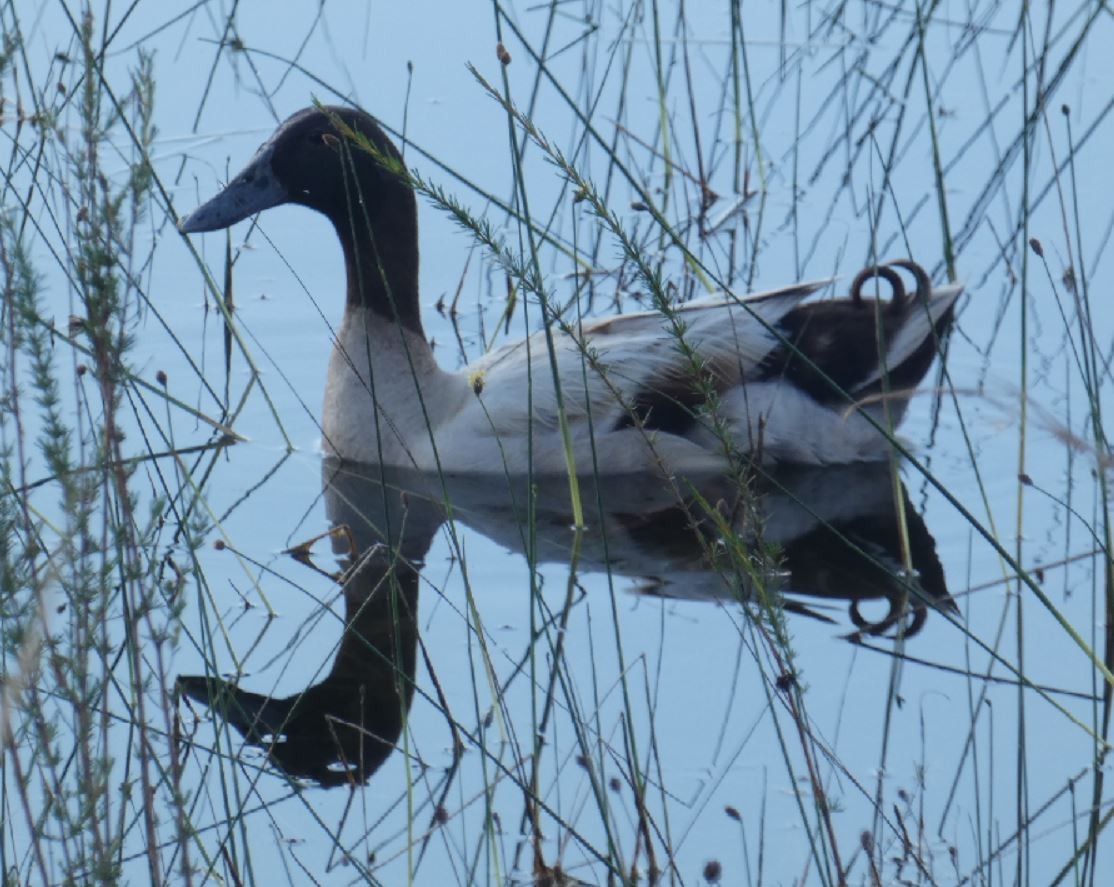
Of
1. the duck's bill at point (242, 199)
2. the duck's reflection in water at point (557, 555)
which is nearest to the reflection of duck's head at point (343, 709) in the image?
the duck's reflection in water at point (557, 555)

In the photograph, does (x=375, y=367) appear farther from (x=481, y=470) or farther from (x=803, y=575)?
(x=803, y=575)

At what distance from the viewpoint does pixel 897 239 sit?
278 inches

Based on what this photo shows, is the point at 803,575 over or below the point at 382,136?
below

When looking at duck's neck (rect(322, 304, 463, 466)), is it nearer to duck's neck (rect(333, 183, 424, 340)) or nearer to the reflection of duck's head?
duck's neck (rect(333, 183, 424, 340))

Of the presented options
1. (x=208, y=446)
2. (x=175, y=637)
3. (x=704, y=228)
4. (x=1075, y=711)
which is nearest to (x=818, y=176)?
(x=704, y=228)

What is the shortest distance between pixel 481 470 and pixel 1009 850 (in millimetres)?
2562

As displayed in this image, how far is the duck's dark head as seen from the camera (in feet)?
19.9

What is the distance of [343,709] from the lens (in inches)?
173

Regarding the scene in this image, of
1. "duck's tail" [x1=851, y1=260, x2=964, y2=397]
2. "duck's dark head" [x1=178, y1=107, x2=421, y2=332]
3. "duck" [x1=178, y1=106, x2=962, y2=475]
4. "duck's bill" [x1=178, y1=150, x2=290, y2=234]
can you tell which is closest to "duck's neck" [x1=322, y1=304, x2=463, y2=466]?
"duck" [x1=178, y1=106, x2=962, y2=475]

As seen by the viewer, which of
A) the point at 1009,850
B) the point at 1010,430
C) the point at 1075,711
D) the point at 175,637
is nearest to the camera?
the point at 175,637

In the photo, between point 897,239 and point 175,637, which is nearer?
point 175,637

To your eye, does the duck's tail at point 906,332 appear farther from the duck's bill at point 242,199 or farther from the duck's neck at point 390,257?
the duck's bill at point 242,199

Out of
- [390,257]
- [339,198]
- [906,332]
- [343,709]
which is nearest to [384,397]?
[390,257]

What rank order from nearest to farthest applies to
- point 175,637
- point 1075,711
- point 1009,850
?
1. point 175,637
2. point 1009,850
3. point 1075,711
